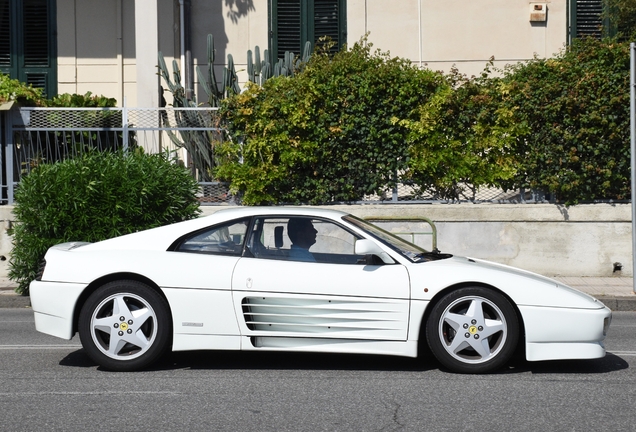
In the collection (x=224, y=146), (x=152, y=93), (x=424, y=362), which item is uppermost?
(x=152, y=93)

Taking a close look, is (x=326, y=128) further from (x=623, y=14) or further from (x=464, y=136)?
(x=623, y=14)

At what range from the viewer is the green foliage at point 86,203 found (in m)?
11.4

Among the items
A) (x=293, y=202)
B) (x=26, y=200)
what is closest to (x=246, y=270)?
(x=26, y=200)

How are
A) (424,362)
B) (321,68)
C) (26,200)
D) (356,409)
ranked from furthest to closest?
(321,68) → (26,200) → (424,362) → (356,409)

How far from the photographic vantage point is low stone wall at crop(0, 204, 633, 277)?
13.3 m

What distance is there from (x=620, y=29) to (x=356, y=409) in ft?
46.3

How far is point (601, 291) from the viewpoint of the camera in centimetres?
1177

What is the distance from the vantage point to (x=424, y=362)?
23.8 feet

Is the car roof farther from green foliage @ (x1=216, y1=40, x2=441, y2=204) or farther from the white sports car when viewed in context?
green foliage @ (x1=216, y1=40, x2=441, y2=204)

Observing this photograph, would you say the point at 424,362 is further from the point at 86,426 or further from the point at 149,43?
the point at 149,43

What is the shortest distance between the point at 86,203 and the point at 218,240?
4.86 meters

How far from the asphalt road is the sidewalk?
11.9 feet

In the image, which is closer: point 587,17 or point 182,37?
point 182,37

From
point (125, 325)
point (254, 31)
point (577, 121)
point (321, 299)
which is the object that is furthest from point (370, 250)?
point (254, 31)
